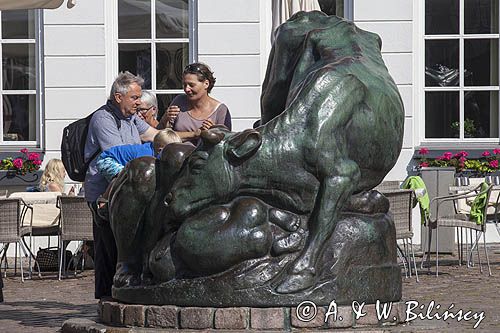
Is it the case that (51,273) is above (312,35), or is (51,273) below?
below

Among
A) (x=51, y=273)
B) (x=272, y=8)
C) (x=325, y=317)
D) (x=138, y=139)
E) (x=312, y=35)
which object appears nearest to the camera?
(x=325, y=317)

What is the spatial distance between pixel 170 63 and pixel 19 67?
170cm

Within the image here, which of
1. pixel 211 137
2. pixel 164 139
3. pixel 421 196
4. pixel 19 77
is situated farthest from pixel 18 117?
pixel 211 137

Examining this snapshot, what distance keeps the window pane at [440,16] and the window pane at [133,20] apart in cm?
316

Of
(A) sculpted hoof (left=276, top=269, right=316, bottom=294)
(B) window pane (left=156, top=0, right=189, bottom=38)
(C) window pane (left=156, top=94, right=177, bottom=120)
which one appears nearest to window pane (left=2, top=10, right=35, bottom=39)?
(B) window pane (left=156, top=0, right=189, bottom=38)

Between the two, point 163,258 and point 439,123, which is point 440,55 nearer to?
point 439,123

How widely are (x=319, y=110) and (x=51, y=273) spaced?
26.1 feet

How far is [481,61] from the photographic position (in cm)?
1620

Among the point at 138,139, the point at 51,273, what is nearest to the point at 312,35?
the point at 138,139

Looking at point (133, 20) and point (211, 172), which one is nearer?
point (211, 172)

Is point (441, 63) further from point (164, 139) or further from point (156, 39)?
point (164, 139)

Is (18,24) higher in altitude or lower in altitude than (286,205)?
higher

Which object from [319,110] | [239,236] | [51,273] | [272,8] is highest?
[272,8]

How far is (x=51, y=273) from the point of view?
46.6ft
